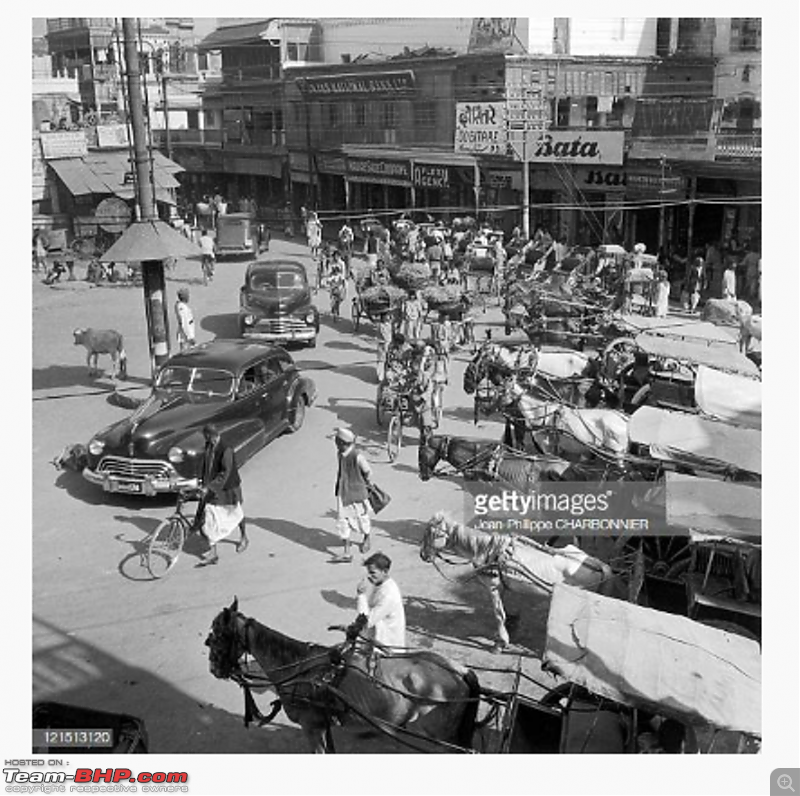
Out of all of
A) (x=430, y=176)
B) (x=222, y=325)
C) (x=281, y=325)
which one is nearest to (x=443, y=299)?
(x=281, y=325)

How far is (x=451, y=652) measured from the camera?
28.2 feet

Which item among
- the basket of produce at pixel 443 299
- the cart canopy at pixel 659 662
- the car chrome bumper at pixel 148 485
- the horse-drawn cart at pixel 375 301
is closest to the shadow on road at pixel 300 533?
the car chrome bumper at pixel 148 485

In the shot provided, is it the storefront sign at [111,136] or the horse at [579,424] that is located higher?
the storefront sign at [111,136]

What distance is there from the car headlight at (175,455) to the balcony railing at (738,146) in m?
17.3

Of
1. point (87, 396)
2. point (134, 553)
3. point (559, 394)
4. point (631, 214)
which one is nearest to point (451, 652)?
point (134, 553)

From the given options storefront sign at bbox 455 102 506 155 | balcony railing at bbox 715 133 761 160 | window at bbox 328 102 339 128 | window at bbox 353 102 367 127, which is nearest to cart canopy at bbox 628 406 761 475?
balcony railing at bbox 715 133 761 160

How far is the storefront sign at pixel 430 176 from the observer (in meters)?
33.8

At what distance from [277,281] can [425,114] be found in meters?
16.9

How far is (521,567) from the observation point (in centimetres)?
822

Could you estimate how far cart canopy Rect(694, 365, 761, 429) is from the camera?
10.8 meters

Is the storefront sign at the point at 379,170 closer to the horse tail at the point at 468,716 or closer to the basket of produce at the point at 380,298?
the basket of produce at the point at 380,298

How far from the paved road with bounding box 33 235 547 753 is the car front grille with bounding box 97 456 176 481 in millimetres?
473

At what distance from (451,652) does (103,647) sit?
3186 millimetres

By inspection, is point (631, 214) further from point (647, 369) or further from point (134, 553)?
point (134, 553)
